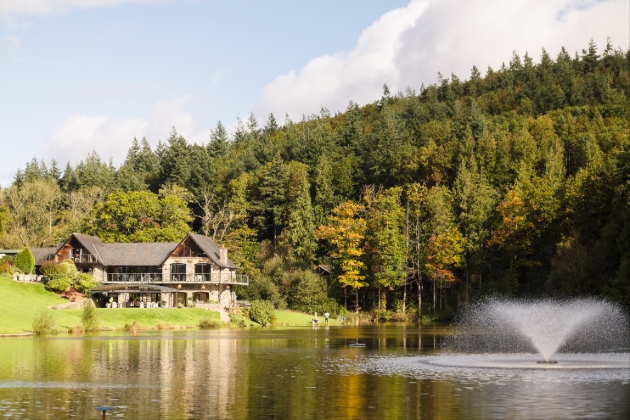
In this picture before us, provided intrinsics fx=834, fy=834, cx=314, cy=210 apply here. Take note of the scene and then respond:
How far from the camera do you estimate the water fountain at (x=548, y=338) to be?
44.4 metres

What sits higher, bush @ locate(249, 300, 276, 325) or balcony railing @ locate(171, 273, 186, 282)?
balcony railing @ locate(171, 273, 186, 282)

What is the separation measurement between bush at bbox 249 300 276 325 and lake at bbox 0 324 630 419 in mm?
45236

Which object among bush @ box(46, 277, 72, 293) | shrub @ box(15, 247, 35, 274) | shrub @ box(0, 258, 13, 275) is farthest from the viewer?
shrub @ box(15, 247, 35, 274)

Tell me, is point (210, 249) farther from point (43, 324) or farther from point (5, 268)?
point (43, 324)

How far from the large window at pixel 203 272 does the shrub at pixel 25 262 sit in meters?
21.4

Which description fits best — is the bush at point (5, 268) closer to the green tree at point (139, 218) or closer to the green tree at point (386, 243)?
the green tree at point (139, 218)

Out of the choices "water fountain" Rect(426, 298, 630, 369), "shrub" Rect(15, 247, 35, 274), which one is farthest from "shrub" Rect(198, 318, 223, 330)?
"water fountain" Rect(426, 298, 630, 369)

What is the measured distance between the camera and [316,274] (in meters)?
115

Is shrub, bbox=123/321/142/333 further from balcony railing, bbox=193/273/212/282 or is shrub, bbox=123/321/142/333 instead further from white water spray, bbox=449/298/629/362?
white water spray, bbox=449/298/629/362

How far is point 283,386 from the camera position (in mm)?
34781

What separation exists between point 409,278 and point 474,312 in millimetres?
12167

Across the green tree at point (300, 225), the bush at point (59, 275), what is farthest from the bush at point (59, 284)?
the green tree at point (300, 225)

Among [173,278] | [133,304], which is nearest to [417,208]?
[173,278]

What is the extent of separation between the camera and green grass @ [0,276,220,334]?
76062 millimetres
